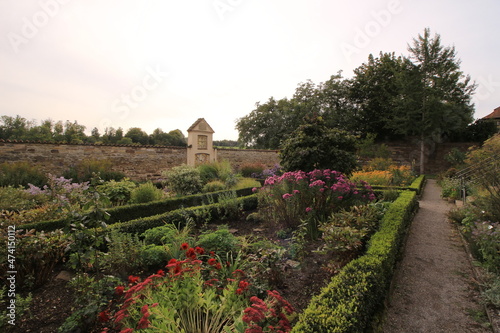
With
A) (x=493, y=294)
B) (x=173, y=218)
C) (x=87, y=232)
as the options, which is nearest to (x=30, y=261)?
(x=87, y=232)

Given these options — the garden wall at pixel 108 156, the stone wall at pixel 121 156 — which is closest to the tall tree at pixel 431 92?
the stone wall at pixel 121 156

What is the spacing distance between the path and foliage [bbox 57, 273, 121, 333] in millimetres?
2701

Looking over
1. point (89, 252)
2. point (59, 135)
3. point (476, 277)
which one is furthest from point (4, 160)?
point (59, 135)

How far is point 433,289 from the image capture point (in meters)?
3.01

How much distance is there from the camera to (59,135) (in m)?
19.0

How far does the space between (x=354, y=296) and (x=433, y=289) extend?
1.82 m

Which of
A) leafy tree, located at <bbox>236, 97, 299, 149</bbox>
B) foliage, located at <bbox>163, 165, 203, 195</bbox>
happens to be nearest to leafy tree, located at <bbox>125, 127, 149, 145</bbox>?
leafy tree, located at <bbox>236, 97, 299, 149</bbox>

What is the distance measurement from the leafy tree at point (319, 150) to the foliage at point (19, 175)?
7.48 metres

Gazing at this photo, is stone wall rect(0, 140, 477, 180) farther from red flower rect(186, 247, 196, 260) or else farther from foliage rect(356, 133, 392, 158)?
red flower rect(186, 247, 196, 260)

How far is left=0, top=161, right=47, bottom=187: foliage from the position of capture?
6.69m

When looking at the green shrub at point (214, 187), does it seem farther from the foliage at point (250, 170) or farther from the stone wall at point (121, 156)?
the foliage at point (250, 170)

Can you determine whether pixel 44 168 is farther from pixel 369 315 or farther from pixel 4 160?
pixel 369 315

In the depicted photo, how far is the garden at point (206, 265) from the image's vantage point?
1.82 m

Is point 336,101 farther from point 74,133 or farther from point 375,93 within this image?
point 74,133
